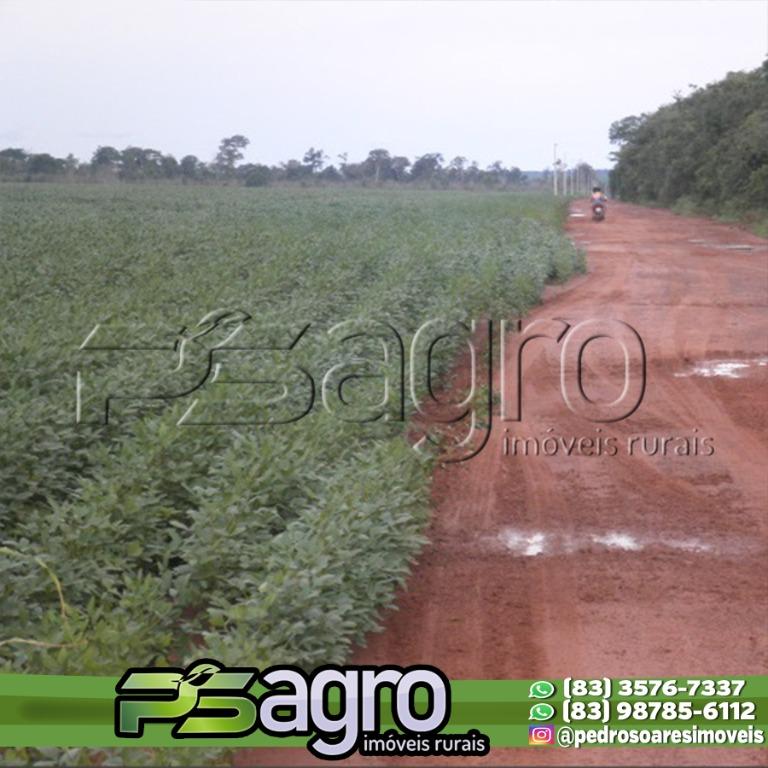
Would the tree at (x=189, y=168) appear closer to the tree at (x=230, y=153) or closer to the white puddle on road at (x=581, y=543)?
the tree at (x=230, y=153)

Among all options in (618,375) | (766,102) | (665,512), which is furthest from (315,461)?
(766,102)

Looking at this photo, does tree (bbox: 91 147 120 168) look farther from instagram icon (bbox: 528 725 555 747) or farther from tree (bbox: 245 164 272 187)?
instagram icon (bbox: 528 725 555 747)

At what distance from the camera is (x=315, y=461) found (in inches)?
294

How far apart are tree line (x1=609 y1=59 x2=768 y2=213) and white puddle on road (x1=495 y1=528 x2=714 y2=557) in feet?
103

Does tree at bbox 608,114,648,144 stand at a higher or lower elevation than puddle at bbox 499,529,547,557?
higher

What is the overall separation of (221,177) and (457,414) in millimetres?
69828

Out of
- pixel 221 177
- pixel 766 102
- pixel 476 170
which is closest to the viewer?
pixel 766 102

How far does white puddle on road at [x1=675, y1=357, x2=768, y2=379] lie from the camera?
12336 millimetres

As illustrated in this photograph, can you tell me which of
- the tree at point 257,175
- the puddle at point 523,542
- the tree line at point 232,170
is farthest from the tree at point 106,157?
the puddle at point 523,542

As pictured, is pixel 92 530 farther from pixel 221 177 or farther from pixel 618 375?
pixel 221 177

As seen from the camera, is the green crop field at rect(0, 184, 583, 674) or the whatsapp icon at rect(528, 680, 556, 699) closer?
the whatsapp icon at rect(528, 680, 556, 699)

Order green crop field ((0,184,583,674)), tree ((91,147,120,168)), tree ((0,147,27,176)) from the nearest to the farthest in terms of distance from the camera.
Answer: green crop field ((0,184,583,674)) → tree ((0,147,27,176)) → tree ((91,147,120,168))

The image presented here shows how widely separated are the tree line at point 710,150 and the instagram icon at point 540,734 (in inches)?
1351

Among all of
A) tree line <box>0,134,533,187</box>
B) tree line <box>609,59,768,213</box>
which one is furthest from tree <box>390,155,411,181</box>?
tree line <box>609,59,768,213</box>
